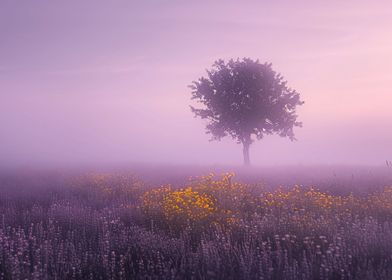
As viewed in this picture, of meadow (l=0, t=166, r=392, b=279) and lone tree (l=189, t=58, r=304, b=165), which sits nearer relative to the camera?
meadow (l=0, t=166, r=392, b=279)

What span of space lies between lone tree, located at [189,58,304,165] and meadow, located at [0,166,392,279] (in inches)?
532

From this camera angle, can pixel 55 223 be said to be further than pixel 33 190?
No

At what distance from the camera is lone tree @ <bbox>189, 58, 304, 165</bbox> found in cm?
2691

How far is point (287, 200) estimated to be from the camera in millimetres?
9398

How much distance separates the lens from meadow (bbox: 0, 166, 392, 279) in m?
4.68

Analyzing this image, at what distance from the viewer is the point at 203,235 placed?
669cm

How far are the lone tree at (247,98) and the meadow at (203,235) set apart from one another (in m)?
13.5

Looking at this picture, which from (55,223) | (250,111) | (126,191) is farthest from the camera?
(250,111)

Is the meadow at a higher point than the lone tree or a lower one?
lower

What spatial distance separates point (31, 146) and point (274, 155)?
47.5 metres

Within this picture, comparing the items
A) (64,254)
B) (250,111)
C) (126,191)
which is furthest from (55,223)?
(250,111)

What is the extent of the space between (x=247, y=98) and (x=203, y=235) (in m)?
20.9

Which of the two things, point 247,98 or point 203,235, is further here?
point 247,98

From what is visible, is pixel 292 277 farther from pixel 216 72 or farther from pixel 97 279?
pixel 216 72
